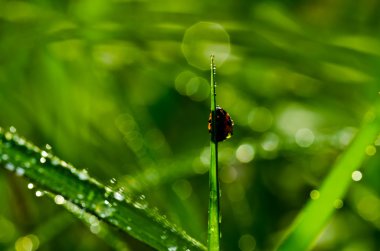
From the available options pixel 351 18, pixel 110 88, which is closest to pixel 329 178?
pixel 110 88

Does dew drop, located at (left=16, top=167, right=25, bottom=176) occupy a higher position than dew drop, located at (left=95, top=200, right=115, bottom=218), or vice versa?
dew drop, located at (left=95, top=200, right=115, bottom=218)

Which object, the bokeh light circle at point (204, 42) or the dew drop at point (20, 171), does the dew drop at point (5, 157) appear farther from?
the bokeh light circle at point (204, 42)

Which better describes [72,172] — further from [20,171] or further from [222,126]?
[222,126]

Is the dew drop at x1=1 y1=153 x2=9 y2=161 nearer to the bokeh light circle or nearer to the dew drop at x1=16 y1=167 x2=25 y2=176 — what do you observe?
the dew drop at x1=16 y1=167 x2=25 y2=176

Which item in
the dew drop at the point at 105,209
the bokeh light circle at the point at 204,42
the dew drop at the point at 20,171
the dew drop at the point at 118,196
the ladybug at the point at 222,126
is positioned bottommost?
the dew drop at the point at 20,171

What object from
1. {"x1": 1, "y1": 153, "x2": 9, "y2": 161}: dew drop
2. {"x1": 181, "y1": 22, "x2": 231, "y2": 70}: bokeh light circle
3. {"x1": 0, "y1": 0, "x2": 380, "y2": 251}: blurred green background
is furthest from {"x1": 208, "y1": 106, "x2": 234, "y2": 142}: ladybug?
{"x1": 181, "y1": 22, "x2": 231, "y2": 70}: bokeh light circle

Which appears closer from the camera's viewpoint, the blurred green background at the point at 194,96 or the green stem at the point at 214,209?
the green stem at the point at 214,209

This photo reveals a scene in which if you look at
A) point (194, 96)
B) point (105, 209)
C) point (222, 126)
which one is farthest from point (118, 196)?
point (194, 96)

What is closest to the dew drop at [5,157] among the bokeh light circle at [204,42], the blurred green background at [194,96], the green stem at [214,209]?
the green stem at [214,209]
